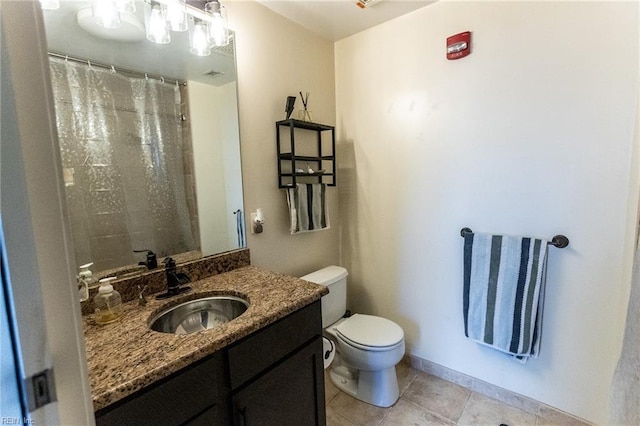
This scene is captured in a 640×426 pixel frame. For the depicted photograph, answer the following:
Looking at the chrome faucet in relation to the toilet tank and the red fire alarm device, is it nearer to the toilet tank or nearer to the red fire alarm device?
the toilet tank

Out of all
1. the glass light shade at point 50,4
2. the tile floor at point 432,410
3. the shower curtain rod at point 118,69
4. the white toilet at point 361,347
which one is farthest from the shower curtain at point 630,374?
the glass light shade at point 50,4

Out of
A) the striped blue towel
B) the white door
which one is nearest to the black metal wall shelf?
the striped blue towel

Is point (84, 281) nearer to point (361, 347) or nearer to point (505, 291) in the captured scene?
point (361, 347)

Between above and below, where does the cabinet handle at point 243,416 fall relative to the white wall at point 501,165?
below

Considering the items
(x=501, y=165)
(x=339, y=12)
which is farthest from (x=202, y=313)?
(x=339, y=12)

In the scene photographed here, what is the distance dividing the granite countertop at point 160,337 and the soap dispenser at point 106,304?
0.02 m

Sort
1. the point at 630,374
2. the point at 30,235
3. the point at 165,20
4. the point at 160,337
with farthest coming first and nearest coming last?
the point at 165,20 → the point at 160,337 → the point at 630,374 → the point at 30,235

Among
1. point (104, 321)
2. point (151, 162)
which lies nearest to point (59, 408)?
point (104, 321)

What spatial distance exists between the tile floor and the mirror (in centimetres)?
112

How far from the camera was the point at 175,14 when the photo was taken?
131 cm

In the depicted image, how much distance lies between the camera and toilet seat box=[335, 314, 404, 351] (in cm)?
163

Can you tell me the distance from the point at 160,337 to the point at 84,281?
0.41 metres

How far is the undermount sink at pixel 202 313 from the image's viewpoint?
3.92 feet

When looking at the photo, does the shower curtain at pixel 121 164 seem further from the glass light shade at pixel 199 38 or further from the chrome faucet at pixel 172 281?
the glass light shade at pixel 199 38
